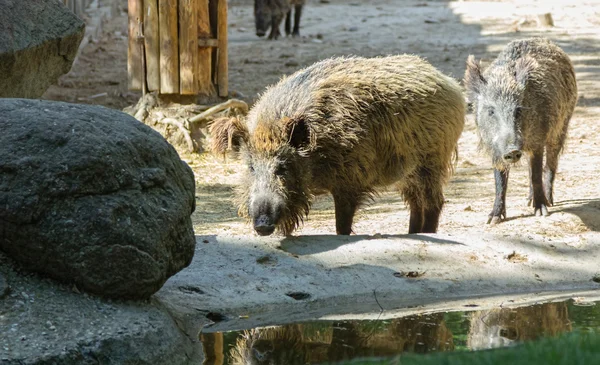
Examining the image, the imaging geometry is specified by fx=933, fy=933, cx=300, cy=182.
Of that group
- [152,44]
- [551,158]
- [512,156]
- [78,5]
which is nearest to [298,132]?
[512,156]

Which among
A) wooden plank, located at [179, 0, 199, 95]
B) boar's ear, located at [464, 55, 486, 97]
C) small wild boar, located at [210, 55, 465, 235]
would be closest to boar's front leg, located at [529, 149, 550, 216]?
boar's ear, located at [464, 55, 486, 97]

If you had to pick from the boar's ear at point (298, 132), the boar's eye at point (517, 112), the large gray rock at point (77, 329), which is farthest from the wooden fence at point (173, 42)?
the large gray rock at point (77, 329)

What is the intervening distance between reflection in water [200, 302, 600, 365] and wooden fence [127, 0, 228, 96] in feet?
21.2

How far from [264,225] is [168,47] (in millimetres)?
5477

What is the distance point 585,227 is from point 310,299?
3460 mm

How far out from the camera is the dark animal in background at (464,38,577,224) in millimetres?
8352

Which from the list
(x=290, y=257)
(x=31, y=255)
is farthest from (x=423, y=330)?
(x=31, y=255)

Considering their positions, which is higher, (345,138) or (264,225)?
(345,138)

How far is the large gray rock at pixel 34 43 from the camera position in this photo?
6.55 meters

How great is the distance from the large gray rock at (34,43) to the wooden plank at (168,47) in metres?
3.83

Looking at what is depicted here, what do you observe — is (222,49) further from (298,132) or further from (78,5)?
(78,5)

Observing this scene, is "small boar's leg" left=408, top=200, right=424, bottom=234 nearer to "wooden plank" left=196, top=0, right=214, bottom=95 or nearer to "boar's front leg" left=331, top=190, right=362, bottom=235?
"boar's front leg" left=331, top=190, right=362, bottom=235

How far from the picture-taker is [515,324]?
207 inches

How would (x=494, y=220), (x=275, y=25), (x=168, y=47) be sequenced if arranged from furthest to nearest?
(x=275, y=25), (x=168, y=47), (x=494, y=220)
